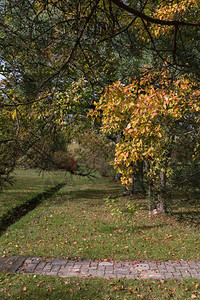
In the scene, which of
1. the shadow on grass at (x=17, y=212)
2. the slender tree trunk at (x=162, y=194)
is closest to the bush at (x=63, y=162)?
the slender tree trunk at (x=162, y=194)

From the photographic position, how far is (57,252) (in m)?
6.69

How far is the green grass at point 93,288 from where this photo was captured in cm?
452

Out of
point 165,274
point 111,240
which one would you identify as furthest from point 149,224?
point 165,274

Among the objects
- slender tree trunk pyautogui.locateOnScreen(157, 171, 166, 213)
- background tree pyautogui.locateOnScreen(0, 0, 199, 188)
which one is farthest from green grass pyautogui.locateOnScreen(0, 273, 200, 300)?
background tree pyautogui.locateOnScreen(0, 0, 199, 188)

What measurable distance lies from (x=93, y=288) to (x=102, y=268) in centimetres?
96

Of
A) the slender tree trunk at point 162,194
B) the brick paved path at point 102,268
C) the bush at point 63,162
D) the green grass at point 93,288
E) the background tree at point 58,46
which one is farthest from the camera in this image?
the slender tree trunk at point 162,194

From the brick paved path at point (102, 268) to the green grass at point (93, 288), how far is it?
1.00 ft

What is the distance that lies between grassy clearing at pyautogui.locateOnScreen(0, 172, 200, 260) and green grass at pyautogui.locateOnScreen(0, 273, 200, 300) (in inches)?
53.7

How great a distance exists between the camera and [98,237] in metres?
8.07

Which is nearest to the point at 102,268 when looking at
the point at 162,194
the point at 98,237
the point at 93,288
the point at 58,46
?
the point at 93,288

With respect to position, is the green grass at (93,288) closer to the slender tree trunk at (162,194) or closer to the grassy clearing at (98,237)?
the grassy clearing at (98,237)

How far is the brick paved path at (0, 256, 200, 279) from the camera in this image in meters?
5.34

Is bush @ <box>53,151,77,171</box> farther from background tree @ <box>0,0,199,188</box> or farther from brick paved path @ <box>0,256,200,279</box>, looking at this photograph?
brick paved path @ <box>0,256,200,279</box>

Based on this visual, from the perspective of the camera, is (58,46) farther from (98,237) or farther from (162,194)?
(98,237)
